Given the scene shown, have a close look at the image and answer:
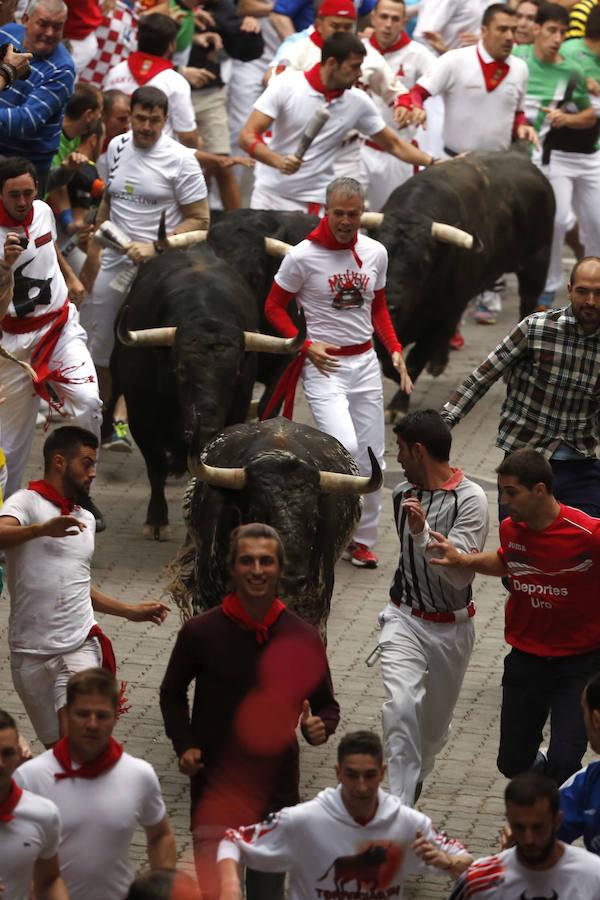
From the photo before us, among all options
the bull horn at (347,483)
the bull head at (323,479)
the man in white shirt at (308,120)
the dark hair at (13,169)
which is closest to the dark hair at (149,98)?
the man in white shirt at (308,120)

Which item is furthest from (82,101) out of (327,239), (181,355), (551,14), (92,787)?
(92,787)

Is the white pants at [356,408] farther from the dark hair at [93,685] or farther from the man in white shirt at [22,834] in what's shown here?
the man in white shirt at [22,834]

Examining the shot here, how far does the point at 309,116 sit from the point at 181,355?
3.53 m

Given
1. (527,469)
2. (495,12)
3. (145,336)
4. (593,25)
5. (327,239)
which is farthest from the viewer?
(593,25)

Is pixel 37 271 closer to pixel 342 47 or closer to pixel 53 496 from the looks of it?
pixel 53 496

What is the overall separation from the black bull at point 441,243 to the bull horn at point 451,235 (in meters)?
0.16

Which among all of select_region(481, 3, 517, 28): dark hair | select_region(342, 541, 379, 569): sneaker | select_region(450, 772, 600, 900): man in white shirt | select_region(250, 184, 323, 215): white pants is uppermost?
select_region(450, 772, 600, 900): man in white shirt

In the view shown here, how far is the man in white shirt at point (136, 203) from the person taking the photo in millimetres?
12812

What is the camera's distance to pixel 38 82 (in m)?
12.0

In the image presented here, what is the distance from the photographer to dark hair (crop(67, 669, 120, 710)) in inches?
235

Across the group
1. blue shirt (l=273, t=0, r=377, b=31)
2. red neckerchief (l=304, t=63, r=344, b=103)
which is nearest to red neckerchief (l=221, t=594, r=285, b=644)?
red neckerchief (l=304, t=63, r=344, b=103)

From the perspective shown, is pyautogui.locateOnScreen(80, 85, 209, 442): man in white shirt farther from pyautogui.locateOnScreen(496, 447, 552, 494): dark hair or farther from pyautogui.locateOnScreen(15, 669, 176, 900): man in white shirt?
pyautogui.locateOnScreen(15, 669, 176, 900): man in white shirt

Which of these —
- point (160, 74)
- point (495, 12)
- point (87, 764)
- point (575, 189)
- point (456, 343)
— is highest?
point (87, 764)

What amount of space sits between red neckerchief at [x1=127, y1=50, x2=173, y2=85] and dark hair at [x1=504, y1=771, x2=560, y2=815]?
9.59 m
